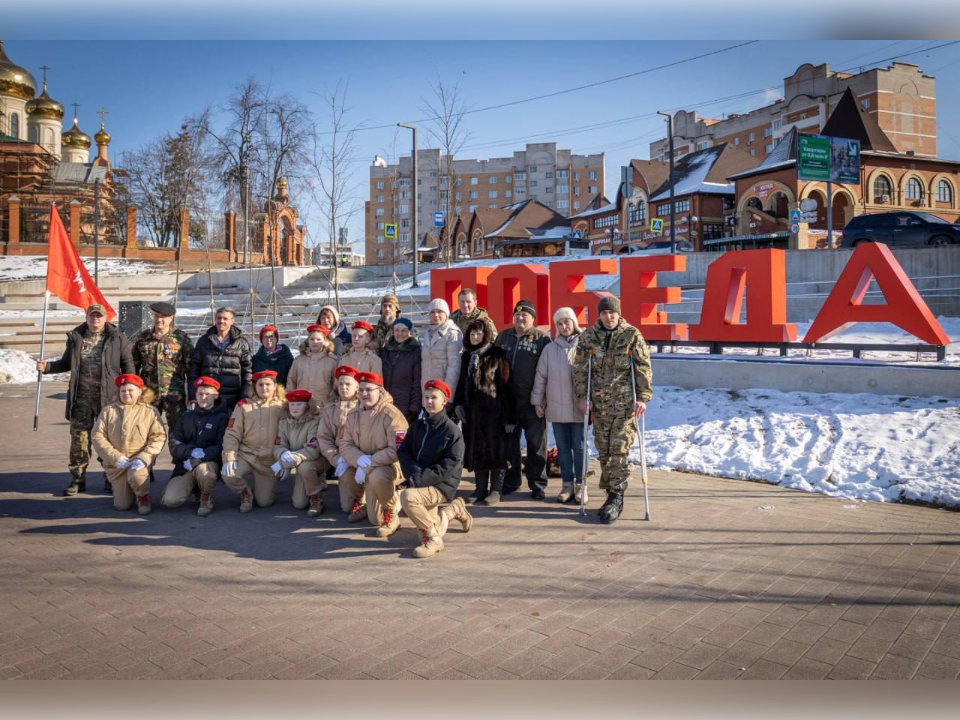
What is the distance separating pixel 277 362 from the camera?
7859mm

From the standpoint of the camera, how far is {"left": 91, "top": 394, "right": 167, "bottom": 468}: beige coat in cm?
666

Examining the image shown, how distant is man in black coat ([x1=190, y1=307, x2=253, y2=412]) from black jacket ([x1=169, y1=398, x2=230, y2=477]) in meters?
0.39

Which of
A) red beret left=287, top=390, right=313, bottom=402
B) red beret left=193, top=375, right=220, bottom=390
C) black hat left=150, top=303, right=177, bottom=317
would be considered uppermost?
black hat left=150, top=303, right=177, bottom=317

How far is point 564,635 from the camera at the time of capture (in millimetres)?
3883

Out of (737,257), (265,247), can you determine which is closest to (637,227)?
(265,247)

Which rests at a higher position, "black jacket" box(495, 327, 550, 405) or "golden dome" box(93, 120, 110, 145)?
"golden dome" box(93, 120, 110, 145)

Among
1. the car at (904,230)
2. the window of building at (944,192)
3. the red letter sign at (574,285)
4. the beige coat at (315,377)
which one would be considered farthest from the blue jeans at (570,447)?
the window of building at (944,192)

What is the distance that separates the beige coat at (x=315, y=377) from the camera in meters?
7.44

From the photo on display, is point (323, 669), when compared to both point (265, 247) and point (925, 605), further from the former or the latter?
point (265, 247)

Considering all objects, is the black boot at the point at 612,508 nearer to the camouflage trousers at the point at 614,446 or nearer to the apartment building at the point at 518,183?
the camouflage trousers at the point at 614,446

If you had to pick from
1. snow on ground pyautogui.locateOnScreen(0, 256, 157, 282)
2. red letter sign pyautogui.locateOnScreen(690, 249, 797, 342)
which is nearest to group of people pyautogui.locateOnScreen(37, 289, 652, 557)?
red letter sign pyautogui.locateOnScreen(690, 249, 797, 342)

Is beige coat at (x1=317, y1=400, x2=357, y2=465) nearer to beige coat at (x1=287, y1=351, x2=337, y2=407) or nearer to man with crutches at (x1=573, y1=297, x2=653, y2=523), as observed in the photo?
beige coat at (x1=287, y1=351, x2=337, y2=407)

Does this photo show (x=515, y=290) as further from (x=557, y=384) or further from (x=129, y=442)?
(x=129, y=442)

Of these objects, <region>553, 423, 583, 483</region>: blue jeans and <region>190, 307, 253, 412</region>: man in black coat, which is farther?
<region>190, 307, 253, 412</region>: man in black coat
